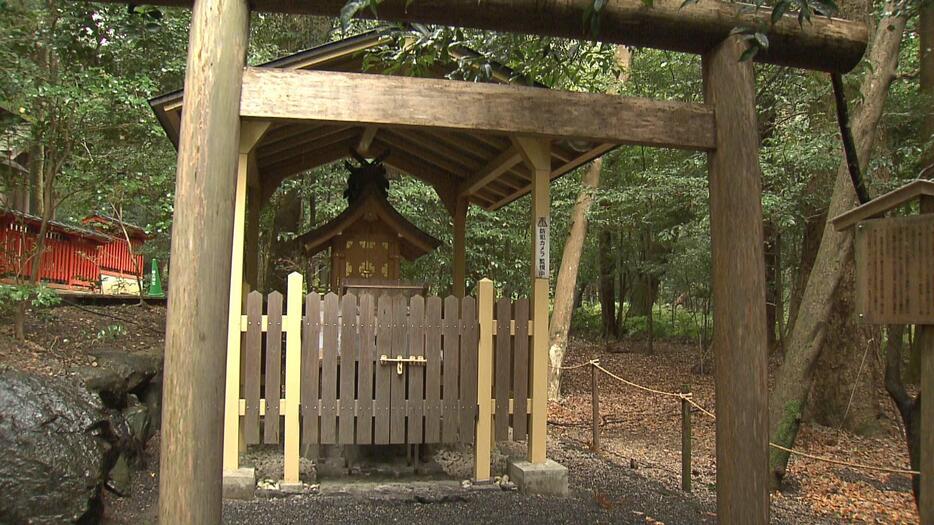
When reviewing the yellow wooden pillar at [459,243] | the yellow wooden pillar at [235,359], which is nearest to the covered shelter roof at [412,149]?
the yellow wooden pillar at [459,243]

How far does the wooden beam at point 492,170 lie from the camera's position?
7.25m

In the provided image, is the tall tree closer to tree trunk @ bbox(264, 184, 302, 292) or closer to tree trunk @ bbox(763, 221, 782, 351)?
tree trunk @ bbox(763, 221, 782, 351)

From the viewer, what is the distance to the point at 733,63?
12.5 feet

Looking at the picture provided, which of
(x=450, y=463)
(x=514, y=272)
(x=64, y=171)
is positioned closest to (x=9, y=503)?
(x=450, y=463)

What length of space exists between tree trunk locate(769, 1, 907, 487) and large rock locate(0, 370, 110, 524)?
628 cm

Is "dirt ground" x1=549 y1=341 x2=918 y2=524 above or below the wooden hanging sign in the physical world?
below

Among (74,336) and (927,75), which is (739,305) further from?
(927,75)

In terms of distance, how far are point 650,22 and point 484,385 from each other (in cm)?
374

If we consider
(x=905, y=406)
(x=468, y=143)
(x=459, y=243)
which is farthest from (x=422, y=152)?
(x=905, y=406)

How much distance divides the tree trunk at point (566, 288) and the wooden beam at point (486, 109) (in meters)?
8.16

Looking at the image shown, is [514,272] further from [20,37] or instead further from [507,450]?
[20,37]

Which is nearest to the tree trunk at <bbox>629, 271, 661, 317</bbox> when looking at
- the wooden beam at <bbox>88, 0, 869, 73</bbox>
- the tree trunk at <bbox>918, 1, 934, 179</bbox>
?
the tree trunk at <bbox>918, 1, 934, 179</bbox>

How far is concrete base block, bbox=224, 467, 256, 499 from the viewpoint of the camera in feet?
18.8

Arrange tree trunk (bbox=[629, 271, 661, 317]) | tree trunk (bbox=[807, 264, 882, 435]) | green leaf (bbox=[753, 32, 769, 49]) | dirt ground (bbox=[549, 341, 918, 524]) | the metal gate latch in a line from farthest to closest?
tree trunk (bbox=[629, 271, 661, 317]), tree trunk (bbox=[807, 264, 882, 435]), dirt ground (bbox=[549, 341, 918, 524]), the metal gate latch, green leaf (bbox=[753, 32, 769, 49])
